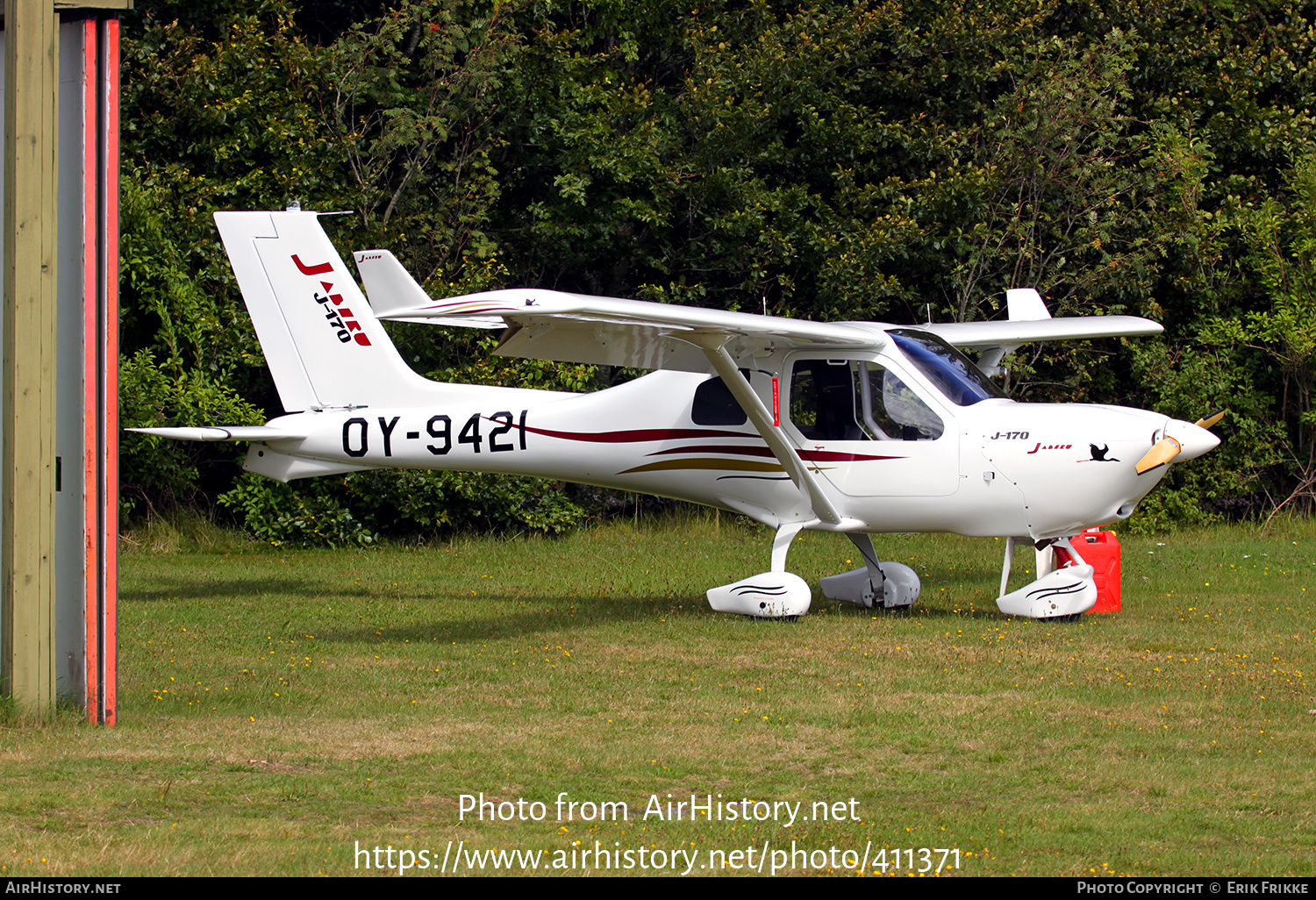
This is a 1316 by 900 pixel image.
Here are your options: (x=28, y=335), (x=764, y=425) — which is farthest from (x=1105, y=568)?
(x=28, y=335)

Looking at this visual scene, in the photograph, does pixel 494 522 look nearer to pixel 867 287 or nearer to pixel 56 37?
pixel 867 287

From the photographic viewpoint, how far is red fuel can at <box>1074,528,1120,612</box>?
11.7 m

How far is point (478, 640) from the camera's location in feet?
34.1

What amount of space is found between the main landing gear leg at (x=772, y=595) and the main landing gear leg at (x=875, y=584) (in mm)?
773

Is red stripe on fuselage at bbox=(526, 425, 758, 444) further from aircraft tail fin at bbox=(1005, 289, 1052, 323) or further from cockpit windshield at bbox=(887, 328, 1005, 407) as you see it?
aircraft tail fin at bbox=(1005, 289, 1052, 323)

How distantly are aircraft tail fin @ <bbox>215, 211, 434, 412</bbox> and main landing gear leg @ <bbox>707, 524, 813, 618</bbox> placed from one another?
3.26 metres

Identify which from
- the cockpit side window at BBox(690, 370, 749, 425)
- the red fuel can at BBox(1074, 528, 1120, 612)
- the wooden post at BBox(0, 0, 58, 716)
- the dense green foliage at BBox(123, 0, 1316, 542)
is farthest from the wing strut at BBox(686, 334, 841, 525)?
the dense green foliage at BBox(123, 0, 1316, 542)

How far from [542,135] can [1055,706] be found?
12.8 metres

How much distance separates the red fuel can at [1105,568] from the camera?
11.7m

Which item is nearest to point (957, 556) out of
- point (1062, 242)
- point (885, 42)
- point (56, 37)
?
point (1062, 242)

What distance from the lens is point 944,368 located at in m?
11.1

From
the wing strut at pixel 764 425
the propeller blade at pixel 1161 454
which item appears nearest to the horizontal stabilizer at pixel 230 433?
the wing strut at pixel 764 425

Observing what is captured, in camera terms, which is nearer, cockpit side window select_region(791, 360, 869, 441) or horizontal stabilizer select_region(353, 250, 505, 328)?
horizontal stabilizer select_region(353, 250, 505, 328)

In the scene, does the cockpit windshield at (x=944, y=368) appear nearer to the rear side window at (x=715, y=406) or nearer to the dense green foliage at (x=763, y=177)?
the rear side window at (x=715, y=406)
